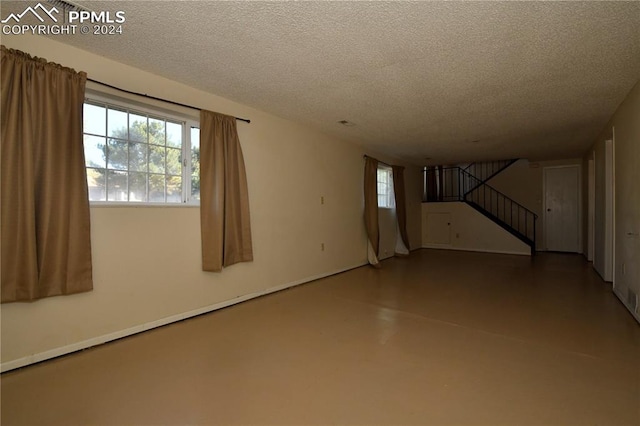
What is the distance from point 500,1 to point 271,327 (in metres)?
2.96

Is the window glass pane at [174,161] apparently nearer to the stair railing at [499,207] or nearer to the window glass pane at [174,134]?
the window glass pane at [174,134]

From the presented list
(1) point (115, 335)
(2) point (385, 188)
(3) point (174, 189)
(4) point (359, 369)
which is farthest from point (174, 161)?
(2) point (385, 188)

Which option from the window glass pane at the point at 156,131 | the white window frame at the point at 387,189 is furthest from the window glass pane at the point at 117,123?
the white window frame at the point at 387,189

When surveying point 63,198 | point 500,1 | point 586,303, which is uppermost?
point 500,1

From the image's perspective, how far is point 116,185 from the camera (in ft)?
8.61

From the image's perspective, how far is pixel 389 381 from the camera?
191cm

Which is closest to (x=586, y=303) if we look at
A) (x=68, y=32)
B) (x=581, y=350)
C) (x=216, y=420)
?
(x=581, y=350)

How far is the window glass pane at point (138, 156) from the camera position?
2727 mm

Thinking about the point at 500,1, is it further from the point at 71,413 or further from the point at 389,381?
the point at 71,413

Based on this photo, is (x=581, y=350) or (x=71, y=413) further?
(x=581, y=350)

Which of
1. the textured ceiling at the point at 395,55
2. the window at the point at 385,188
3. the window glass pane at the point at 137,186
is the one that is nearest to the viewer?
the textured ceiling at the point at 395,55

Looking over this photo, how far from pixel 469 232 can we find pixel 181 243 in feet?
24.6

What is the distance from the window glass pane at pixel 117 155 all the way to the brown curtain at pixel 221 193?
2.19ft

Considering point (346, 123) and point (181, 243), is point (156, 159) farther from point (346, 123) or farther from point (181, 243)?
point (346, 123)
